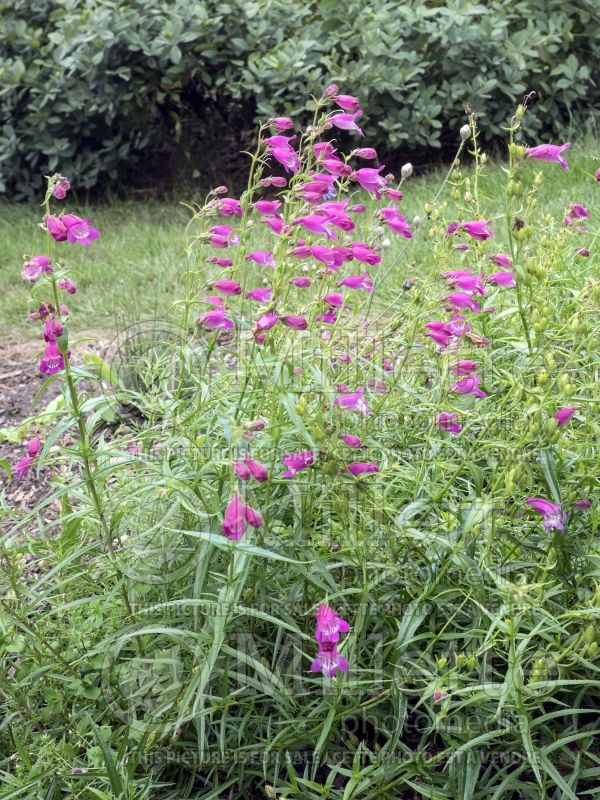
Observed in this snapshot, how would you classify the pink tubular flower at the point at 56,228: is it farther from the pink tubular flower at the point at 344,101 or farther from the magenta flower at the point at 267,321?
the pink tubular flower at the point at 344,101

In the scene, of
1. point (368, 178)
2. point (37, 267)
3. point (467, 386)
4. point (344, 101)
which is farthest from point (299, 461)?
A: point (344, 101)

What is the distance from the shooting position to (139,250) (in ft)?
20.1

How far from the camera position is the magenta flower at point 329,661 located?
197cm

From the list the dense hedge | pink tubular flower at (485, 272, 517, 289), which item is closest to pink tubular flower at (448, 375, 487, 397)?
pink tubular flower at (485, 272, 517, 289)

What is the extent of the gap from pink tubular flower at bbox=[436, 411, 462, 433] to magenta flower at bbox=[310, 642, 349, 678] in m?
0.62

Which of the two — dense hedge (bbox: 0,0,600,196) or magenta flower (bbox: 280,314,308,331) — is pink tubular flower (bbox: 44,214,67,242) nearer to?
magenta flower (bbox: 280,314,308,331)

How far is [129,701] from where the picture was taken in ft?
7.59

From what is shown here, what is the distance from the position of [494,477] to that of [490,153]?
5.37 m

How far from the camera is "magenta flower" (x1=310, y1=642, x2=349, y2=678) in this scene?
197 centimetres

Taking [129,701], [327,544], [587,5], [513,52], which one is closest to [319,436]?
[327,544]

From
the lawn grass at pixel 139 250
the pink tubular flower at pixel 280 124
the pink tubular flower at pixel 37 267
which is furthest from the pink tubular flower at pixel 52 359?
the lawn grass at pixel 139 250

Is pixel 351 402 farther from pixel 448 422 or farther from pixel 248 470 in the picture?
pixel 248 470

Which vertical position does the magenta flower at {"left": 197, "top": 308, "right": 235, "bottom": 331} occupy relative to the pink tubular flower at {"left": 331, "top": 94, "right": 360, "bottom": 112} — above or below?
below

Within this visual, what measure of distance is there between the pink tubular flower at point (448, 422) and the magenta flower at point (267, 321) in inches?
20.2
